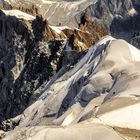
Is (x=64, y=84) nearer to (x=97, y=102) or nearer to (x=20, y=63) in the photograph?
(x=97, y=102)

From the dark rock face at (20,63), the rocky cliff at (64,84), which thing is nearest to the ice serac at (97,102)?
the rocky cliff at (64,84)

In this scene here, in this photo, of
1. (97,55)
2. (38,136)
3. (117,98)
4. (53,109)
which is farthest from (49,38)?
(38,136)

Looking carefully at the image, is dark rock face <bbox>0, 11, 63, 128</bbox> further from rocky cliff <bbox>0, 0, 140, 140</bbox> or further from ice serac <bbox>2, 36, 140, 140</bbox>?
ice serac <bbox>2, 36, 140, 140</bbox>

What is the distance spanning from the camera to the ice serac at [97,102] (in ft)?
75.3

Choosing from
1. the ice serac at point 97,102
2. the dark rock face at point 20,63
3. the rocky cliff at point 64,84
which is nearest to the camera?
the ice serac at point 97,102

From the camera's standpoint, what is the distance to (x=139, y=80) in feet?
111

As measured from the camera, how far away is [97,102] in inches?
1448

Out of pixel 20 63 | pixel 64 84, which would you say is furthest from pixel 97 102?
pixel 20 63

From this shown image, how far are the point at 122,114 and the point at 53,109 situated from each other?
22359mm

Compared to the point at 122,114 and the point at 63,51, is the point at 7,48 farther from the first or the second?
the point at 122,114

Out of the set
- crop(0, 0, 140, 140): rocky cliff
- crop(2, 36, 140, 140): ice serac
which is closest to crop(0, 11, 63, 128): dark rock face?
crop(0, 0, 140, 140): rocky cliff

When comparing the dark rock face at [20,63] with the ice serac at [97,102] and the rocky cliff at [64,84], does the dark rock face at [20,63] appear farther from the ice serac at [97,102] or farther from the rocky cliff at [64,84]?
the ice serac at [97,102]

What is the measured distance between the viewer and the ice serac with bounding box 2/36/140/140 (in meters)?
22.9

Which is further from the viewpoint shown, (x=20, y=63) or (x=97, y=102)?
(x=20, y=63)
